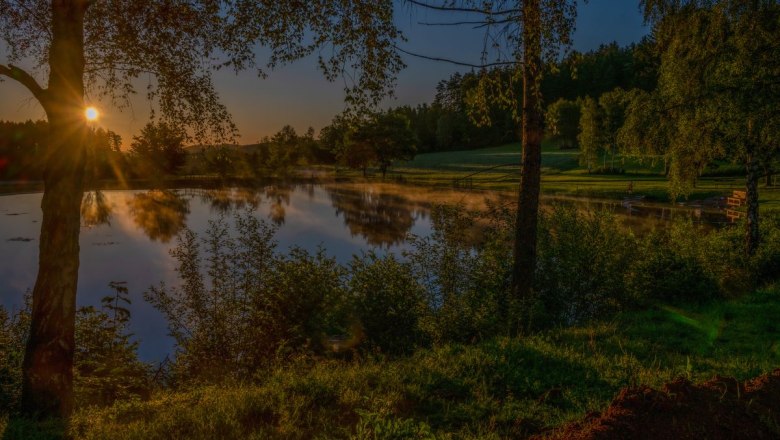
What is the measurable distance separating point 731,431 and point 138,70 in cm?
933

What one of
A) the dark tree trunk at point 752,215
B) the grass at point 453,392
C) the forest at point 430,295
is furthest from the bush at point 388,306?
the dark tree trunk at point 752,215

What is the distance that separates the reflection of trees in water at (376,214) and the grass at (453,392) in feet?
72.1

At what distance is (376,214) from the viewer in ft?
141

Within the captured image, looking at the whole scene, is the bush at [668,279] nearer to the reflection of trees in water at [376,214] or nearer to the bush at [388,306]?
the bush at [388,306]

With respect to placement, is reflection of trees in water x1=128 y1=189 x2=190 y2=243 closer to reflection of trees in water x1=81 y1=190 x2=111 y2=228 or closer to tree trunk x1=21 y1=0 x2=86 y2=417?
reflection of trees in water x1=81 y1=190 x2=111 y2=228

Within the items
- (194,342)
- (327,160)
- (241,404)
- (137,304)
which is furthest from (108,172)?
(241,404)

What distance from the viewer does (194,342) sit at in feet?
35.2

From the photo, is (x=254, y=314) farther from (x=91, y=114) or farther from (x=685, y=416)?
(x=685, y=416)

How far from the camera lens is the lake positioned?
20172mm

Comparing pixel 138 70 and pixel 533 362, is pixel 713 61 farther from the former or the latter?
pixel 138 70

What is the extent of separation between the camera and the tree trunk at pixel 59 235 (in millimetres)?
5949

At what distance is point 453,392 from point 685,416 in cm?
249

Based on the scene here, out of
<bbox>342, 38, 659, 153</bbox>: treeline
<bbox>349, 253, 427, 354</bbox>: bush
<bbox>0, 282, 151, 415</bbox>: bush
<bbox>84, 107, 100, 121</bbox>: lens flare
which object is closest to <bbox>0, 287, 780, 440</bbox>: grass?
<bbox>349, 253, 427, 354</bbox>: bush

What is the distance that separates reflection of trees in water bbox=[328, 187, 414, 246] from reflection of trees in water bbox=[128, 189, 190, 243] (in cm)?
1496
